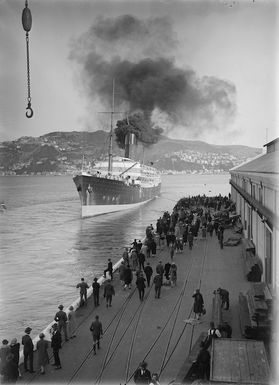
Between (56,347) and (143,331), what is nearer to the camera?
(56,347)

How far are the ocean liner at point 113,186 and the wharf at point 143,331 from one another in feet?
135

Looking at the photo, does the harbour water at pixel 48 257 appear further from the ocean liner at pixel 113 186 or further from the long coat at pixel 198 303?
the long coat at pixel 198 303

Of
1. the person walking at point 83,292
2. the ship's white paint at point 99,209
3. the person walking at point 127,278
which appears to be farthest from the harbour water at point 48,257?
the person walking at point 127,278

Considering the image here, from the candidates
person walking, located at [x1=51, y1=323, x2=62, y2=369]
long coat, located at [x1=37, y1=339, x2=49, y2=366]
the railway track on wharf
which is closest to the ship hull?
the railway track on wharf

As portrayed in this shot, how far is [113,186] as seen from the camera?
2493 inches

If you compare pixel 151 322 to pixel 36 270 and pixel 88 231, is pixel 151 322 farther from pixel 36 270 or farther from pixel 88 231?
pixel 88 231

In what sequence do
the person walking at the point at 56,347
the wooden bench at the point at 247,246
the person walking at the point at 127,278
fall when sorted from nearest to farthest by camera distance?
the person walking at the point at 56,347 → the person walking at the point at 127,278 → the wooden bench at the point at 247,246

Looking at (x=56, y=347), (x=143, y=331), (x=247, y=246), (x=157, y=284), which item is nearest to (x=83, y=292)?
(x=157, y=284)

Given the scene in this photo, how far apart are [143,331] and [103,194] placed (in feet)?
165

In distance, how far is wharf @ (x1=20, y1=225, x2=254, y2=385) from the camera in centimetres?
971

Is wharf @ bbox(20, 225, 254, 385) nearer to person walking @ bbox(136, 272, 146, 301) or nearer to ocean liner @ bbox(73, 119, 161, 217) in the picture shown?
person walking @ bbox(136, 272, 146, 301)

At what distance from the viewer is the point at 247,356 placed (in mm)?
8195

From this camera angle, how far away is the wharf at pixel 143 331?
971 centimetres

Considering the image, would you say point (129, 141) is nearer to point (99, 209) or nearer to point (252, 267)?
point (99, 209)
